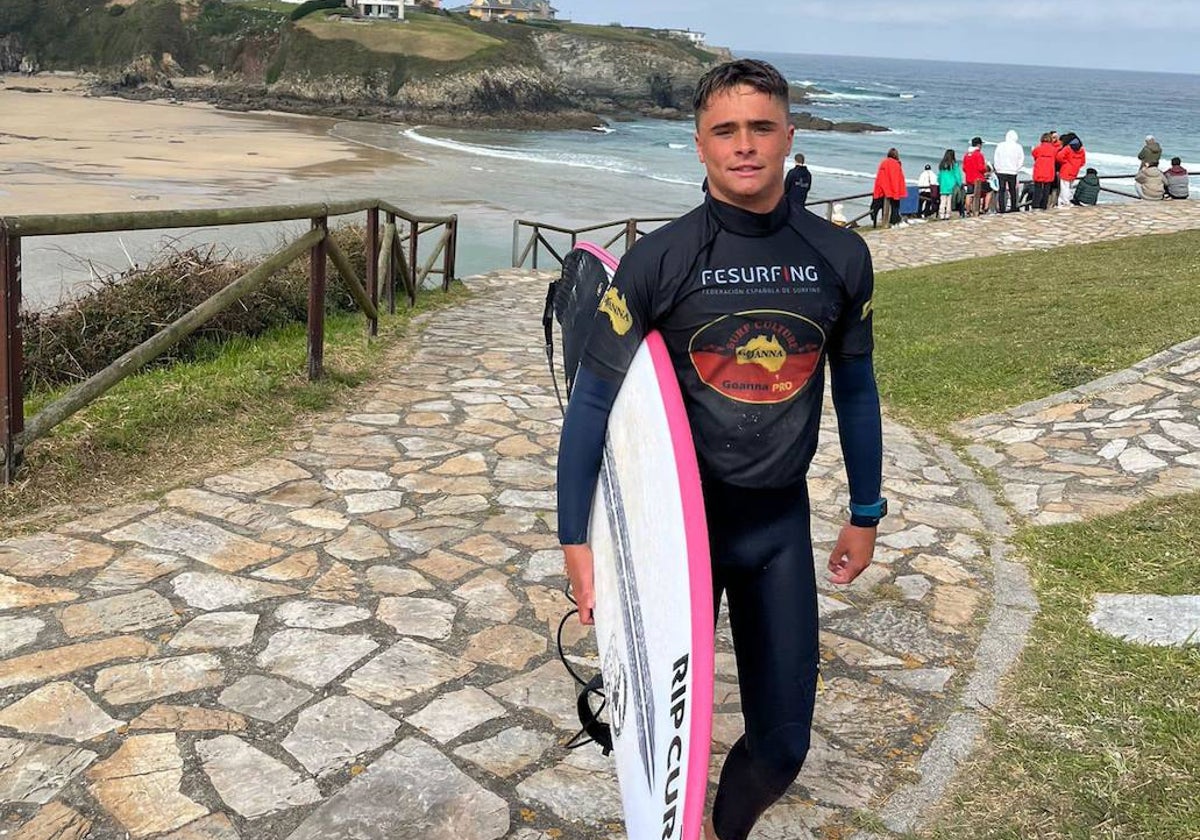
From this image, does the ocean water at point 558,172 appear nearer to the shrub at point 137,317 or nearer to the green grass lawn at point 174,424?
the shrub at point 137,317

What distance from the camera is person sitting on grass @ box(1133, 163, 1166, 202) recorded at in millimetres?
20469

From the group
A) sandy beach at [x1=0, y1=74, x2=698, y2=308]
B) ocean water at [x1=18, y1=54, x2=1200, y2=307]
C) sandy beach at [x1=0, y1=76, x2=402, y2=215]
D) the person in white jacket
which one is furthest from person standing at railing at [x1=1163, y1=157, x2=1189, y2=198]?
sandy beach at [x1=0, y1=76, x2=402, y2=215]

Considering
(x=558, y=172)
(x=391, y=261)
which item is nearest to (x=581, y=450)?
(x=391, y=261)

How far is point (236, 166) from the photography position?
115ft

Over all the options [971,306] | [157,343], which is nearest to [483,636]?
[157,343]

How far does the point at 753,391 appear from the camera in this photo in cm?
238

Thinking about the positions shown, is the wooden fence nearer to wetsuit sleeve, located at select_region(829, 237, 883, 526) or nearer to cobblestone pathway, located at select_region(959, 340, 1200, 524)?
wetsuit sleeve, located at select_region(829, 237, 883, 526)

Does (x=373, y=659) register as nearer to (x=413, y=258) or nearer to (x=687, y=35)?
(x=413, y=258)

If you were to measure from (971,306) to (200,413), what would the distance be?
798 centimetres

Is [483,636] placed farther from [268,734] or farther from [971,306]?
[971,306]

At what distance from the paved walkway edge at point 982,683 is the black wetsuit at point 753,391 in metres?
0.80

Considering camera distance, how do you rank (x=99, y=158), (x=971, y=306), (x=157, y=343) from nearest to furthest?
1. (x=157, y=343)
2. (x=971, y=306)
3. (x=99, y=158)

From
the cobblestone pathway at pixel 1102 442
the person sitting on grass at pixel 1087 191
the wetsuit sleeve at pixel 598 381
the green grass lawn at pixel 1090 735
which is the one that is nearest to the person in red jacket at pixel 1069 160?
the person sitting on grass at pixel 1087 191

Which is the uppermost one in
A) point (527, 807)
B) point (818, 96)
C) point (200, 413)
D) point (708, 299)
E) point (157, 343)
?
point (818, 96)
